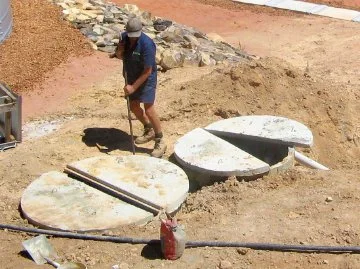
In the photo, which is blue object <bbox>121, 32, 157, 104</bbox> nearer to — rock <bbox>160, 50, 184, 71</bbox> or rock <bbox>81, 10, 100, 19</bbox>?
rock <bbox>160, 50, 184, 71</bbox>

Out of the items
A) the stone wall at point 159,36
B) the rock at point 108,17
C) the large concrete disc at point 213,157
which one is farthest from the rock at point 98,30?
the large concrete disc at point 213,157

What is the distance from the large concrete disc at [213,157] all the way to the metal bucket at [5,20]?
5352 millimetres

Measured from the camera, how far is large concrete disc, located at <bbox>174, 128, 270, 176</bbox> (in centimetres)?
795

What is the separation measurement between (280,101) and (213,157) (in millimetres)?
2237

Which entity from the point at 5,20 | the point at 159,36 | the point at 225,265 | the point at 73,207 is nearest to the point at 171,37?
the point at 159,36

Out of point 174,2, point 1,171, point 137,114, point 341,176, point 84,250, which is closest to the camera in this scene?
point 84,250

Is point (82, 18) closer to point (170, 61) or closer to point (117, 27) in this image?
point (117, 27)

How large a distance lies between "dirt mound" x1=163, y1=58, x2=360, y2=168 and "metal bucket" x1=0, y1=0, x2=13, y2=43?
13.0 feet

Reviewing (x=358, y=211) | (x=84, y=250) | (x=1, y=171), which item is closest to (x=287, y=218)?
(x=358, y=211)

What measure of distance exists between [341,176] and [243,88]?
2.73 meters

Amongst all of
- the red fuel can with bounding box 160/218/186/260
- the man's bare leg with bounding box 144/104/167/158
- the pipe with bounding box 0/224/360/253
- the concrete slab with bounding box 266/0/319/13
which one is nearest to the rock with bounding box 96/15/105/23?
the concrete slab with bounding box 266/0/319/13

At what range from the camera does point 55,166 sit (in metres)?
8.65

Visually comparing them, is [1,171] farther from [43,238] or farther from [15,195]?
[43,238]

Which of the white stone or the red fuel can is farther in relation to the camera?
the white stone
